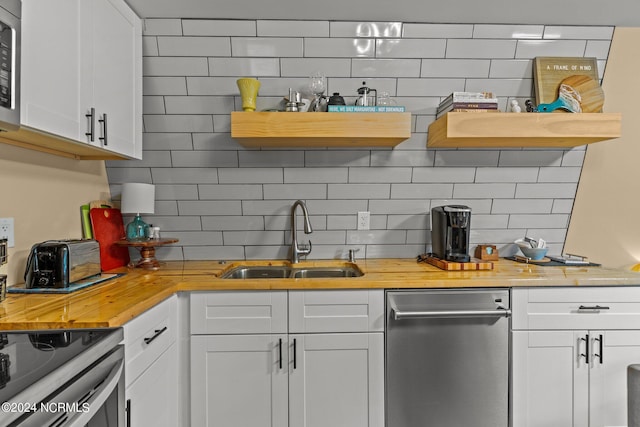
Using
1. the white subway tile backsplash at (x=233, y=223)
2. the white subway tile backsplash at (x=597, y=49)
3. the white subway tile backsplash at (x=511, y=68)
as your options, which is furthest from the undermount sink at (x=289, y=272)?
the white subway tile backsplash at (x=597, y=49)

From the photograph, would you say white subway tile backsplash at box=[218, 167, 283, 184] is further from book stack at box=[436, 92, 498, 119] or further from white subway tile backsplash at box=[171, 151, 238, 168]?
book stack at box=[436, 92, 498, 119]

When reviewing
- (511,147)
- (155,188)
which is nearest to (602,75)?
(511,147)

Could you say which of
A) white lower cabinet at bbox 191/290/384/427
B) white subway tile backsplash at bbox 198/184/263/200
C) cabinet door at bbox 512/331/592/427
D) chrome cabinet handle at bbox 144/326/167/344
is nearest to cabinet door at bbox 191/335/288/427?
white lower cabinet at bbox 191/290/384/427

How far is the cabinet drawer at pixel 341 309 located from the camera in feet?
6.08

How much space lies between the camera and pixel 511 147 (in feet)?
7.93

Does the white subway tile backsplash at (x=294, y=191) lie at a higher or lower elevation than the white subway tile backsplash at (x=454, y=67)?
lower

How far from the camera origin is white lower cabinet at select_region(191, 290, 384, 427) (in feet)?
6.01

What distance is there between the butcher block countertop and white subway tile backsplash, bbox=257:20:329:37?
138 centimetres

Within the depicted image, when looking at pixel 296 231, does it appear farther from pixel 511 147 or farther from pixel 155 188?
pixel 511 147

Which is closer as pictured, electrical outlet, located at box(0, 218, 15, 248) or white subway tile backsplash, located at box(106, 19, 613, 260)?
electrical outlet, located at box(0, 218, 15, 248)

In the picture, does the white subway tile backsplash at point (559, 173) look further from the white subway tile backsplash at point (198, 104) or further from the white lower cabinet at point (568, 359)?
the white subway tile backsplash at point (198, 104)

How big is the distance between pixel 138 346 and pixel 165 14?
1.79 meters

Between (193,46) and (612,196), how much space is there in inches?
110

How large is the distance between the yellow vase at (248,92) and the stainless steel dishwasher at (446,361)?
1279 millimetres
